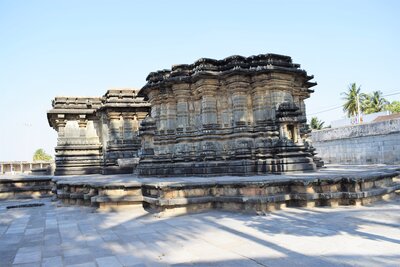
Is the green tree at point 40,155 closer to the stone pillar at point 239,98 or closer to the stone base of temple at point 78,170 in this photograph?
the stone base of temple at point 78,170

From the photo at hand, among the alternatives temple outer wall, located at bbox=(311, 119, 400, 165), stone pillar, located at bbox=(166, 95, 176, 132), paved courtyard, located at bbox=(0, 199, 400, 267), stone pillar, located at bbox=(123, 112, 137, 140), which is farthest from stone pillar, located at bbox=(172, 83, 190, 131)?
temple outer wall, located at bbox=(311, 119, 400, 165)

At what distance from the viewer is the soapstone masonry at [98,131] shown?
17.7m

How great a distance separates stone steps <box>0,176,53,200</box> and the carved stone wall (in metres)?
4.48

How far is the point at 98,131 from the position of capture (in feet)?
65.9

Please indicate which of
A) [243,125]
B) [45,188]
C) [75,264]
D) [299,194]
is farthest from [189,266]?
[45,188]

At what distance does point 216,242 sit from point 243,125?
6.40 meters

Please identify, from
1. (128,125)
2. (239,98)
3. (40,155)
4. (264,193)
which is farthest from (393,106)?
(40,155)

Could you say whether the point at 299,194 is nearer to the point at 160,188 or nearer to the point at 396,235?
the point at 396,235

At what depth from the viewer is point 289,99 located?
35.3 feet

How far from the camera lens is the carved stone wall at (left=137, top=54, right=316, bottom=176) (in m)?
9.84

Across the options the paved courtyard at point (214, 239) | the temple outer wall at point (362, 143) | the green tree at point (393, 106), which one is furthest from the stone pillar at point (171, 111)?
the green tree at point (393, 106)

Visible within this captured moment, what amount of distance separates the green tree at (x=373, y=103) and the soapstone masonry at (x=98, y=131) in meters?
46.2

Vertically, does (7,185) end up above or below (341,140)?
below

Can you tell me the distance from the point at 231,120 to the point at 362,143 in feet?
48.4
